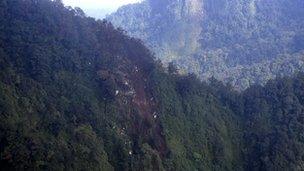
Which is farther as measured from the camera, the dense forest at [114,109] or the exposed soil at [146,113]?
the exposed soil at [146,113]

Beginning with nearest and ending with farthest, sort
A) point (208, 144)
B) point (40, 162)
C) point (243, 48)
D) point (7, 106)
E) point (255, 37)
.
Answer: point (40, 162) < point (7, 106) < point (208, 144) < point (243, 48) < point (255, 37)

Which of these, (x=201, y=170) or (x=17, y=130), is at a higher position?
(x=17, y=130)

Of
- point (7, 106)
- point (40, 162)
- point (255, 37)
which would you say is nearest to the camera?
point (40, 162)

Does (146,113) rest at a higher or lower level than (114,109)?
lower

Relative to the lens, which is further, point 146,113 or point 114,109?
point 146,113

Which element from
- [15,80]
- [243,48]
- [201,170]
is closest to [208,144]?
[201,170]

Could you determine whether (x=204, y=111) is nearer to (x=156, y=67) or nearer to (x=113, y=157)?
(x=156, y=67)

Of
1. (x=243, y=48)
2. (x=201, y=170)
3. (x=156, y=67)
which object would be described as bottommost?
(x=201, y=170)

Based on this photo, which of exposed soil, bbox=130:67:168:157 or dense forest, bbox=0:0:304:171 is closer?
dense forest, bbox=0:0:304:171
